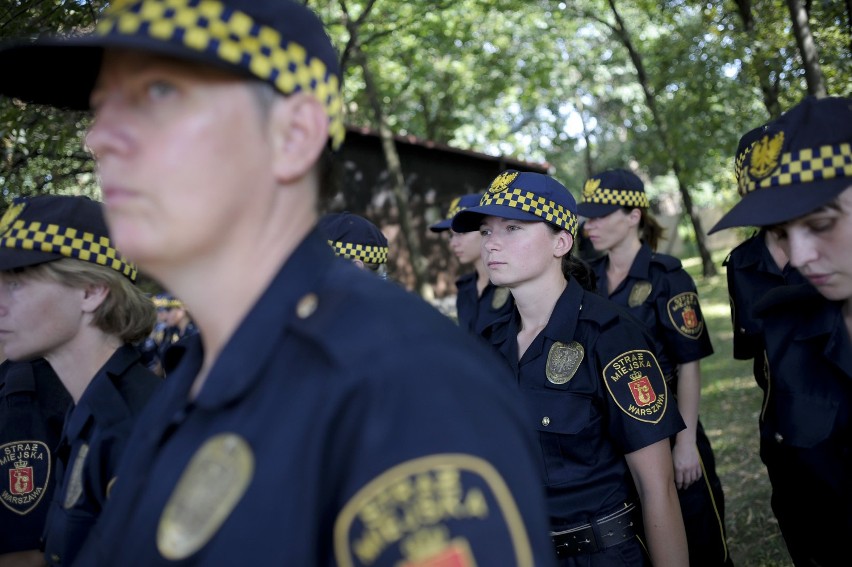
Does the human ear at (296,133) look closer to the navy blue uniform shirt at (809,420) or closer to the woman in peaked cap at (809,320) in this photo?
the woman in peaked cap at (809,320)

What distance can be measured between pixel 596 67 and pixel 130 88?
28502mm

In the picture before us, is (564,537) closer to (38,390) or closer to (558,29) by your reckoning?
(38,390)

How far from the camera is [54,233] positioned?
2.59 metres

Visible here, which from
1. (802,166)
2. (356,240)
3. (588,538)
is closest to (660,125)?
(356,240)

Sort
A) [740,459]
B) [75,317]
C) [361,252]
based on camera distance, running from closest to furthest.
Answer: [75,317] → [361,252] → [740,459]

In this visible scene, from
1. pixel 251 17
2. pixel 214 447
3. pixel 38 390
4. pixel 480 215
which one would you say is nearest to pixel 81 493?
pixel 38 390

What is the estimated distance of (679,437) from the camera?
172 inches

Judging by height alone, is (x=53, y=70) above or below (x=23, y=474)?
above

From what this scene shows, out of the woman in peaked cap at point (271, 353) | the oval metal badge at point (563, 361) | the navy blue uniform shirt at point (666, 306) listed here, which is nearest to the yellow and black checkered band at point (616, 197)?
the navy blue uniform shirt at point (666, 306)

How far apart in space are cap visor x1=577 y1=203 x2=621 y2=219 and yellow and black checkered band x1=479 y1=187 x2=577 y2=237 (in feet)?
5.84

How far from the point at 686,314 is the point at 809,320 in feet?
6.88

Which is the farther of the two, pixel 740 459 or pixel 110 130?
pixel 740 459

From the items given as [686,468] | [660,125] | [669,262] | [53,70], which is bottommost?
[686,468]

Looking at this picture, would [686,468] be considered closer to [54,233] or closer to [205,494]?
[54,233]
